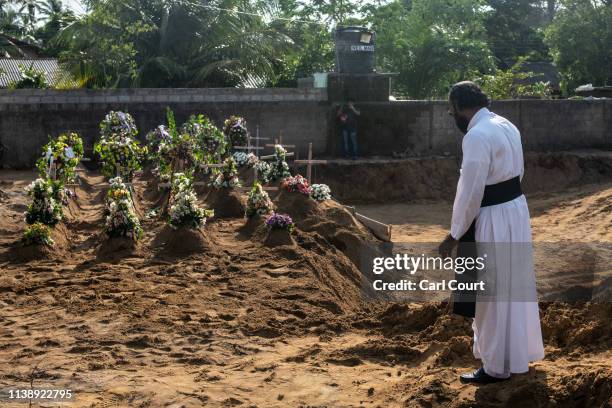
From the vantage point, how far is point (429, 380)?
5.58 meters

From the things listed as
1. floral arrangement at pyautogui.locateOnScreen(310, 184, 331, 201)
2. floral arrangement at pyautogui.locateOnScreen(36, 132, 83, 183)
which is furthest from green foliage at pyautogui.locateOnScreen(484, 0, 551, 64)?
floral arrangement at pyautogui.locateOnScreen(36, 132, 83, 183)

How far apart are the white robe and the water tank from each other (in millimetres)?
15474

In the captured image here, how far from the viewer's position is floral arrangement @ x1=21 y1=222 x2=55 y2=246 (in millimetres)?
9586

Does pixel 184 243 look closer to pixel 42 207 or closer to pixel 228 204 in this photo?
pixel 42 207

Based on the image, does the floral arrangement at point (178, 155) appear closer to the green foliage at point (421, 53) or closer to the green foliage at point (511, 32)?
the green foliage at point (421, 53)

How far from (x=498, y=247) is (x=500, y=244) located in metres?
Answer: 0.02

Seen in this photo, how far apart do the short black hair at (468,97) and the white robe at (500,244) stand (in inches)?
4.0

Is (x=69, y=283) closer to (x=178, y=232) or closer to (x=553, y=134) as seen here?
(x=178, y=232)

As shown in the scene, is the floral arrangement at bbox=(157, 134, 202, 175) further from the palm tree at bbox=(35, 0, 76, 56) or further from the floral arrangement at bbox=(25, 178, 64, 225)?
the palm tree at bbox=(35, 0, 76, 56)

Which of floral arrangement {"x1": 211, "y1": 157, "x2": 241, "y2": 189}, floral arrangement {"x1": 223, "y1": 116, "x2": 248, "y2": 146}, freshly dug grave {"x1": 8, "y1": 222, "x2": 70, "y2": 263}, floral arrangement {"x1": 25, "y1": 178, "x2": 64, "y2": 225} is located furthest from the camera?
floral arrangement {"x1": 223, "y1": 116, "x2": 248, "y2": 146}

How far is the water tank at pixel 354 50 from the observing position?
20688mm

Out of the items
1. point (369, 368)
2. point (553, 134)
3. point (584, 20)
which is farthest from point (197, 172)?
point (584, 20)

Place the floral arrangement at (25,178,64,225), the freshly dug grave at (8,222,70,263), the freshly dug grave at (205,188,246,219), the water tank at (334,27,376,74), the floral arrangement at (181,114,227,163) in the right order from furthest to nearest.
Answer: the water tank at (334,27,376,74), the floral arrangement at (181,114,227,163), the freshly dug grave at (205,188,246,219), the floral arrangement at (25,178,64,225), the freshly dug grave at (8,222,70,263)

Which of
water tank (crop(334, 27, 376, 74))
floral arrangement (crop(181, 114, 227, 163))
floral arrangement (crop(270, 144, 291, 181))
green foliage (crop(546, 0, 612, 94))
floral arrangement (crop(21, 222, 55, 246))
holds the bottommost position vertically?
floral arrangement (crop(21, 222, 55, 246))
